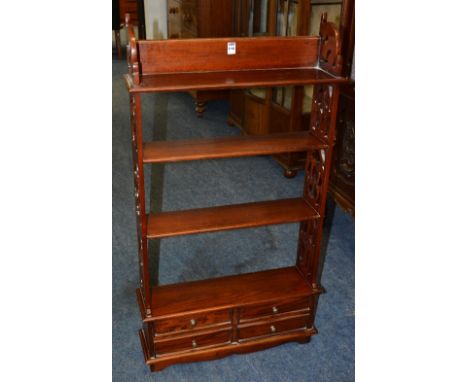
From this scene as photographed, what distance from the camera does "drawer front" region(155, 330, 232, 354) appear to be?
1.56 metres

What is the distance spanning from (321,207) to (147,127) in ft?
7.38

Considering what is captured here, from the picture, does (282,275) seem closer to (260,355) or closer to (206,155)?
(260,355)

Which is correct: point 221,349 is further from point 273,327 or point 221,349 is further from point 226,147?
point 226,147

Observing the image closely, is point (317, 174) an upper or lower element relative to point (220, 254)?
upper

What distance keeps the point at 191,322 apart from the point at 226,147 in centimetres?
57

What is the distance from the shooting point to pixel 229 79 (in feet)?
4.30

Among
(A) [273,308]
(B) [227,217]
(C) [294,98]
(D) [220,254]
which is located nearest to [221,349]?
(A) [273,308]

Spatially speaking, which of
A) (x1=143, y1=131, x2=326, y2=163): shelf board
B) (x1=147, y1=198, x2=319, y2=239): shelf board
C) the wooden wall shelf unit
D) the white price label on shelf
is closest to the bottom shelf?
the wooden wall shelf unit

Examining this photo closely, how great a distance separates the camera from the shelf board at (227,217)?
4.75 ft

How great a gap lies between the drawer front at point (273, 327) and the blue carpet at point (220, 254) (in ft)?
0.20

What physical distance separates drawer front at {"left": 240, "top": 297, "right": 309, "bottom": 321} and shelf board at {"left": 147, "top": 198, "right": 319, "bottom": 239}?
291 millimetres

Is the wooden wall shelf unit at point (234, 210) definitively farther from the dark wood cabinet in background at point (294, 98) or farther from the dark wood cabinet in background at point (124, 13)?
the dark wood cabinet in background at point (124, 13)

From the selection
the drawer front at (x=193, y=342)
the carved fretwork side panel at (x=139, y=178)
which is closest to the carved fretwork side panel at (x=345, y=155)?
the drawer front at (x=193, y=342)

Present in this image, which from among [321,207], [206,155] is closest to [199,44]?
[206,155]
